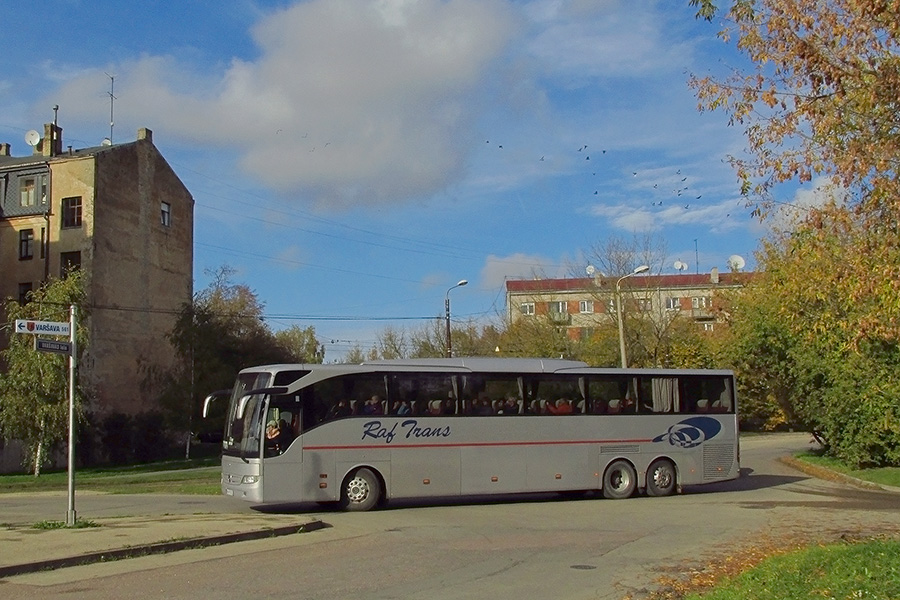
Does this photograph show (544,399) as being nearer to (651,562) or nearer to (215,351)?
(651,562)

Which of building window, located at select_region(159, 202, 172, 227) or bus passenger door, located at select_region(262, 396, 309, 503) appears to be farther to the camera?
building window, located at select_region(159, 202, 172, 227)

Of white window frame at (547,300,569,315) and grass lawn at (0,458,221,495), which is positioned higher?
white window frame at (547,300,569,315)

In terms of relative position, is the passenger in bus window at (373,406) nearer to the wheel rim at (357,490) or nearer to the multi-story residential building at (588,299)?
the wheel rim at (357,490)

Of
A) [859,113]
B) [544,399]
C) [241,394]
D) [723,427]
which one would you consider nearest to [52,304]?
[241,394]

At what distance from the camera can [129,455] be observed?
4859cm

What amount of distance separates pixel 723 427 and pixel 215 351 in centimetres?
3260

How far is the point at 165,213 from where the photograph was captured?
5481cm

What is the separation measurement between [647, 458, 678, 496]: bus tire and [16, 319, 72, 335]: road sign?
14.3 metres

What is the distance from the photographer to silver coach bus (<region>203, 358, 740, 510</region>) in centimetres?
1898

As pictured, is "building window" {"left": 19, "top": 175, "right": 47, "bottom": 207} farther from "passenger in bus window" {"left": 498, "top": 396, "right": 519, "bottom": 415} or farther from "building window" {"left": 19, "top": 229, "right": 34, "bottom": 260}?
"passenger in bus window" {"left": 498, "top": 396, "right": 519, "bottom": 415}

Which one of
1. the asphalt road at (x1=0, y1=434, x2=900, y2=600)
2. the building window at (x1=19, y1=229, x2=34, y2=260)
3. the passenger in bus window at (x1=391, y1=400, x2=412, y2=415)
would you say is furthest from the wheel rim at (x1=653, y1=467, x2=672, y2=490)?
the building window at (x1=19, y1=229, x2=34, y2=260)

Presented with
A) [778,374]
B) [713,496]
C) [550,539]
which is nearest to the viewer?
[550,539]

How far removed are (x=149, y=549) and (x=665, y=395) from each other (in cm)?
1455

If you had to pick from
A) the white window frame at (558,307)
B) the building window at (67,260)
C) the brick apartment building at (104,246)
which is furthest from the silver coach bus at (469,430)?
the white window frame at (558,307)
